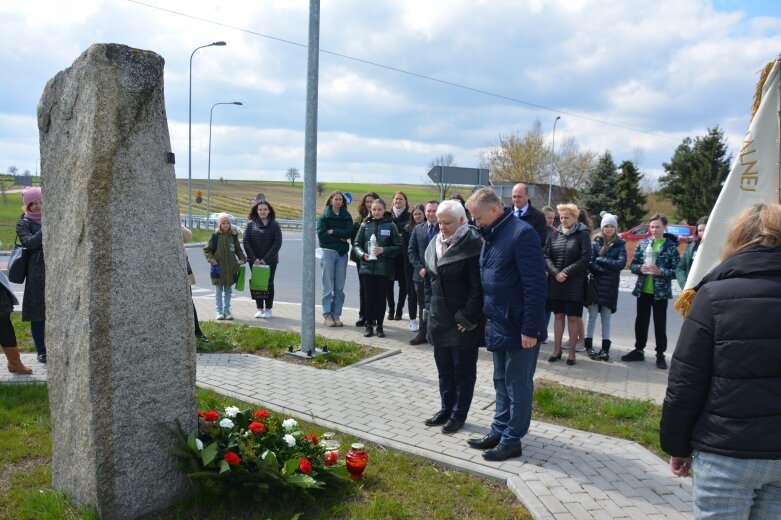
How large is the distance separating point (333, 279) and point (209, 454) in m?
5.63

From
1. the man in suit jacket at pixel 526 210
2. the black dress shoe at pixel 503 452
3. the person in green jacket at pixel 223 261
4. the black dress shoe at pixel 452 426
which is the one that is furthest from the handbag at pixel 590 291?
the person in green jacket at pixel 223 261

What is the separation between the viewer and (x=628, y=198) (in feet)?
130

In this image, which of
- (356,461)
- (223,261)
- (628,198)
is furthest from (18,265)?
(628,198)

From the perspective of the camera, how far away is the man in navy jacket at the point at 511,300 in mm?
4141

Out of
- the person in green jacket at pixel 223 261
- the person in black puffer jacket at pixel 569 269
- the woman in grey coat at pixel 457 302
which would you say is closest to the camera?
the woman in grey coat at pixel 457 302

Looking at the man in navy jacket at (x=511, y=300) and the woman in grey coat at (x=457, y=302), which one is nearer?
the man in navy jacket at (x=511, y=300)

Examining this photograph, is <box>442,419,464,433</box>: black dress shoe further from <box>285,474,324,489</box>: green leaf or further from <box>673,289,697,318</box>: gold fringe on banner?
<box>673,289,697,318</box>: gold fringe on banner

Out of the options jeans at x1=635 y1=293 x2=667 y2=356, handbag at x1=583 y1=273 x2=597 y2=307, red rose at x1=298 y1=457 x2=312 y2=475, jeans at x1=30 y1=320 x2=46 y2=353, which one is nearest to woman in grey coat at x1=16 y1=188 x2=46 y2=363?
jeans at x1=30 y1=320 x2=46 y2=353

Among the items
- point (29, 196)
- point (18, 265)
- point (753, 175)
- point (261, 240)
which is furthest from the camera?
point (261, 240)

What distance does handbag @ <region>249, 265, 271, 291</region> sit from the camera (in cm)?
948

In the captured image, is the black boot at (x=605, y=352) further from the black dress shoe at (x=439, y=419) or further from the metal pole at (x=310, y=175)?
the metal pole at (x=310, y=175)

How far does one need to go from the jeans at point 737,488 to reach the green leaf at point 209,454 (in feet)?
8.30

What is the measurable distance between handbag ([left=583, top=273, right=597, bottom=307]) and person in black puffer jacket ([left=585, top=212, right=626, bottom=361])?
0.04 meters

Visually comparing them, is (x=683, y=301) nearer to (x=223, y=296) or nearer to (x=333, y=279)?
(x=333, y=279)
